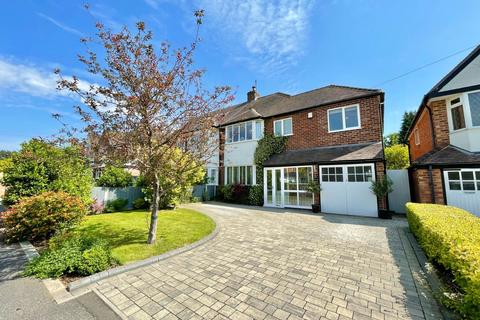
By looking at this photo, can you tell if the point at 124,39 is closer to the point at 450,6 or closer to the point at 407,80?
the point at 450,6

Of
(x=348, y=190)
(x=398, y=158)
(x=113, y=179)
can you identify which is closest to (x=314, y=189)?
(x=348, y=190)

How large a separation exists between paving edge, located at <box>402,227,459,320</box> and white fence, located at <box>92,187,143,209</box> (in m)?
14.5

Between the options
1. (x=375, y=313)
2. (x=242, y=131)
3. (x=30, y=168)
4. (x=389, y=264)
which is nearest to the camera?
(x=375, y=313)

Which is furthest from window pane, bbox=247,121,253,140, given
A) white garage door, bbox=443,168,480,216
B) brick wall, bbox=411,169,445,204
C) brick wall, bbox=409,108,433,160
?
white garage door, bbox=443,168,480,216

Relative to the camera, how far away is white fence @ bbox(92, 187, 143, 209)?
12.3m

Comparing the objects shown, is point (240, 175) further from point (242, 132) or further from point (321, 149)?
point (321, 149)

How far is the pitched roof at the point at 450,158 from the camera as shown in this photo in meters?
8.71

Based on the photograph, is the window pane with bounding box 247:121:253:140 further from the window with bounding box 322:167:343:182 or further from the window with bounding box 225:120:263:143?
the window with bounding box 322:167:343:182

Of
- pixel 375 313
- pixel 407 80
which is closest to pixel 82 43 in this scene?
pixel 375 313

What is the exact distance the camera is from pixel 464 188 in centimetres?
878

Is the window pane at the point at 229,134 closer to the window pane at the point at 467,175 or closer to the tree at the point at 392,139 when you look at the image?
the window pane at the point at 467,175

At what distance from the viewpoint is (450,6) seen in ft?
27.8

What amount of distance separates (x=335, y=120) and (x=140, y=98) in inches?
466

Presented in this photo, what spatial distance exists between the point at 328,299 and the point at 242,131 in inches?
567
